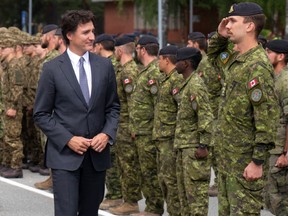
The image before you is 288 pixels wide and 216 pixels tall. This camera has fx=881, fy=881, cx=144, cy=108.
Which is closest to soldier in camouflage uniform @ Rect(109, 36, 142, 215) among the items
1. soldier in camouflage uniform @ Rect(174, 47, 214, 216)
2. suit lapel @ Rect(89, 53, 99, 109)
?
soldier in camouflage uniform @ Rect(174, 47, 214, 216)

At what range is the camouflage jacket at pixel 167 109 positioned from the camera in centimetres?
888

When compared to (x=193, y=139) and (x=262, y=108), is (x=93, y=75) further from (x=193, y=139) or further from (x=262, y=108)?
(x=193, y=139)

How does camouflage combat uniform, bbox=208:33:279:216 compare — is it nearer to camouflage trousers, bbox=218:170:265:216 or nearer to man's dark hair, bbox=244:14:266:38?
camouflage trousers, bbox=218:170:265:216

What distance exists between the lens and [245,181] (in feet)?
21.0

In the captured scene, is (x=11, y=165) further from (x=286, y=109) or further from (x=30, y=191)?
(x=286, y=109)

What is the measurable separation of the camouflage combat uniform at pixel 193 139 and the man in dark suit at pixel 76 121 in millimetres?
1402

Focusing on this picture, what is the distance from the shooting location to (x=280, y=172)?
898 centimetres

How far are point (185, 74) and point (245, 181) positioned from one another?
2155 millimetres

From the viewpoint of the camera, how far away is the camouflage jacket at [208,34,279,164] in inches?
247

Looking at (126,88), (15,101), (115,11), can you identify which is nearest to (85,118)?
(126,88)

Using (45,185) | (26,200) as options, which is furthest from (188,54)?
(45,185)

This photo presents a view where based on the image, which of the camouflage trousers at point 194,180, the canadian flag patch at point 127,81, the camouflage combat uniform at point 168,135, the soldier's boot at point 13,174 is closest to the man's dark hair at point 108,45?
the canadian flag patch at point 127,81

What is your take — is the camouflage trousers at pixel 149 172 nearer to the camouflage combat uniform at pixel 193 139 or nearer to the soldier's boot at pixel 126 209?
the soldier's boot at pixel 126 209

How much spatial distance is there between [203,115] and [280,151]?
1.23 metres
